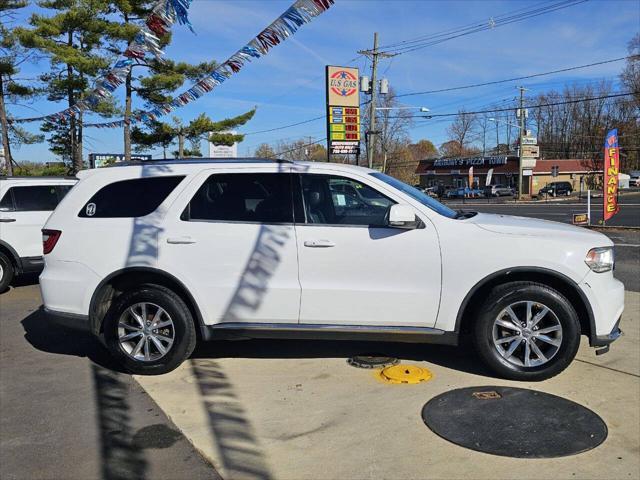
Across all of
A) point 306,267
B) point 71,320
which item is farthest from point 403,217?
point 71,320

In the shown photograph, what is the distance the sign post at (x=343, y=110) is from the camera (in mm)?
26078

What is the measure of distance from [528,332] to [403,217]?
132 centimetres

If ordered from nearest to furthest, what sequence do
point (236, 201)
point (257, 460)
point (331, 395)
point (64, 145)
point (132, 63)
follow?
point (257, 460) → point (331, 395) → point (236, 201) → point (132, 63) → point (64, 145)

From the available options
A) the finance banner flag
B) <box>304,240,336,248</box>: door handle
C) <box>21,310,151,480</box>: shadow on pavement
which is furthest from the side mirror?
the finance banner flag

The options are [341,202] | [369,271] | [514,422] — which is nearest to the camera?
[514,422]

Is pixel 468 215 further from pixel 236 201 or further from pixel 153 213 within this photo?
pixel 153 213

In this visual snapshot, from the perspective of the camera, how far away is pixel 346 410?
12.7ft

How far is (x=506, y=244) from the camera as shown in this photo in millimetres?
4199

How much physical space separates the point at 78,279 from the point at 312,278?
6.65 ft

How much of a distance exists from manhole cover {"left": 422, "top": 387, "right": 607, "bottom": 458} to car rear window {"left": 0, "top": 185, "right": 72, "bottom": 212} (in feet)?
24.3

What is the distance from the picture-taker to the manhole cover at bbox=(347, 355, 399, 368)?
187 inches

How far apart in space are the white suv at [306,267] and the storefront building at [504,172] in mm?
68619

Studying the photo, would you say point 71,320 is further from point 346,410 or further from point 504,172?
point 504,172

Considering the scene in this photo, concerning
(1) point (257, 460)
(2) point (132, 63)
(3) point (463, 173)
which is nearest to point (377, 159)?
(3) point (463, 173)
